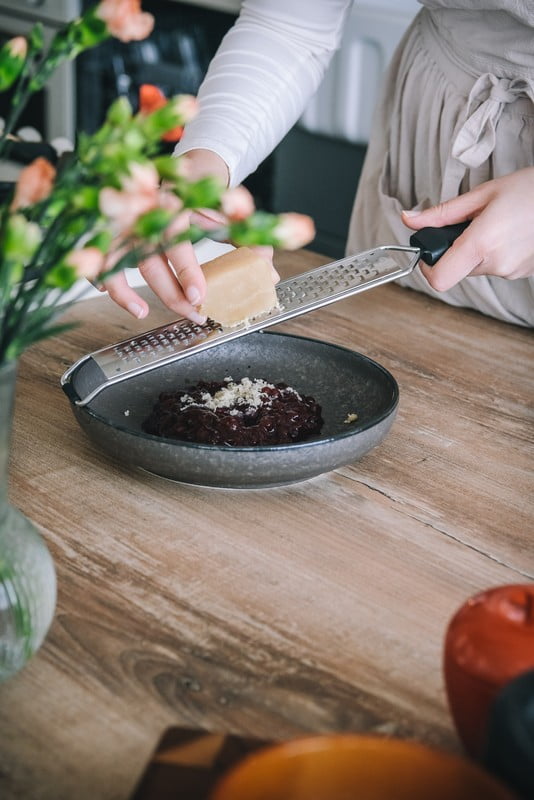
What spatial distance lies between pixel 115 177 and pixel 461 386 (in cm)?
82

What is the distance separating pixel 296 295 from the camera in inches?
44.3

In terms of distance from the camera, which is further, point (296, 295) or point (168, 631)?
point (296, 295)

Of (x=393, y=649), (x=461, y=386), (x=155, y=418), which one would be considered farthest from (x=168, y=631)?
(x=461, y=386)

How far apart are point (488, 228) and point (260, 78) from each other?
471 millimetres

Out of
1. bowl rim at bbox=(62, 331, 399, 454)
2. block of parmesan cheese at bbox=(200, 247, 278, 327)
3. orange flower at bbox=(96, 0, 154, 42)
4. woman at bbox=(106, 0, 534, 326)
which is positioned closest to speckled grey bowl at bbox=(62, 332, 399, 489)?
bowl rim at bbox=(62, 331, 399, 454)

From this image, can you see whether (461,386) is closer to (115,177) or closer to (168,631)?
(168,631)

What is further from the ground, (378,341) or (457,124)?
(457,124)

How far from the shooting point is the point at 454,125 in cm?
147

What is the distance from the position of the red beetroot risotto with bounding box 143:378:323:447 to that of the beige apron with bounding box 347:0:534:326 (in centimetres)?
54

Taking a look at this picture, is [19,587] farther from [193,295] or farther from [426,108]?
[426,108]

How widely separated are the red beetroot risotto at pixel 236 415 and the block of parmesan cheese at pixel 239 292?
0.08 metres

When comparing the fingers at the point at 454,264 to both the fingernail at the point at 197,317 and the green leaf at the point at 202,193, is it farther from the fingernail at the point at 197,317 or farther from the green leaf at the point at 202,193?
the green leaf at the point at 202,193

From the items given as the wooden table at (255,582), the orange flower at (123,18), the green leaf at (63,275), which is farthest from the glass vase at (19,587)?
the orange flower at (123,18)

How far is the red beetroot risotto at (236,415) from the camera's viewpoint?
0.96 m
